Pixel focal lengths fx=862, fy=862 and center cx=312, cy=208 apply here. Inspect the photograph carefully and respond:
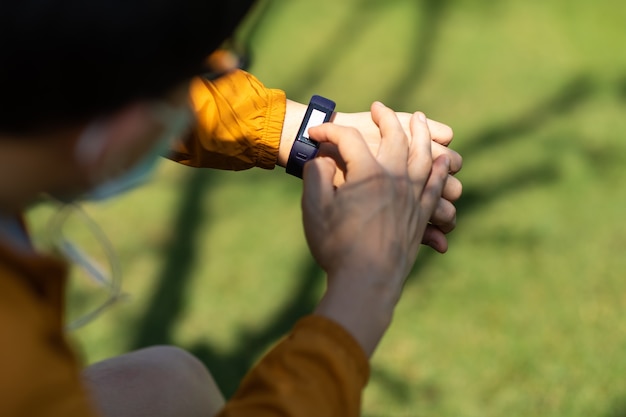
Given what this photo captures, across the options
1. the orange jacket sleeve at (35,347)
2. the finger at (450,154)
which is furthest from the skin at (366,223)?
the orange jacket sleeve at (35,347)

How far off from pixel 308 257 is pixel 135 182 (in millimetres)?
1399

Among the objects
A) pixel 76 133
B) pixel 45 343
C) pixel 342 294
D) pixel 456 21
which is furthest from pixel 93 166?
pixel 456 21

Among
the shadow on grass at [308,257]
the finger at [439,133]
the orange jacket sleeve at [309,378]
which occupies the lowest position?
the shadow on grass at [308,257]

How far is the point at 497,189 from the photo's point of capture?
2.50 m

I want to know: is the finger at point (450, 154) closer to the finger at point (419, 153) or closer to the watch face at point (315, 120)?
the finger at point (419, 153)

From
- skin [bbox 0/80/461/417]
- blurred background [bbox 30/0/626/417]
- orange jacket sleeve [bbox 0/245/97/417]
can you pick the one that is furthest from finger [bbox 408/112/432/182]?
blurred background [bbox 30/0/626/417]

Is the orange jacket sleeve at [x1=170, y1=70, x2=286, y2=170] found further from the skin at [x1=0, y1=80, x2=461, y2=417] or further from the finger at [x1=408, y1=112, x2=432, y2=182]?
the finger at [x1=408, y1=112, x2=432, y2=182]

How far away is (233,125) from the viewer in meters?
1.39

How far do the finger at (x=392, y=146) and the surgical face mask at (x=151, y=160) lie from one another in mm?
334

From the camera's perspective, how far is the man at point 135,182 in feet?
2.39

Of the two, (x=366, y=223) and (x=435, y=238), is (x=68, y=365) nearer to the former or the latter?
(x=366, y=223)

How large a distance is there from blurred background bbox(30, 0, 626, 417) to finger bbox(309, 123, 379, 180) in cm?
68

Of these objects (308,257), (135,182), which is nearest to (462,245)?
(308,257)

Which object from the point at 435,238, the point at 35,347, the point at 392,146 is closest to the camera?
the point at 35,347
